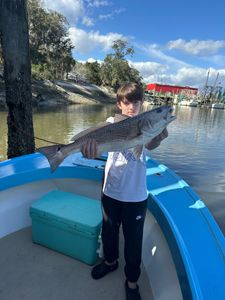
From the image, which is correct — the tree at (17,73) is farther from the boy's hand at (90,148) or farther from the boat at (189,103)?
the boat at (189,103)

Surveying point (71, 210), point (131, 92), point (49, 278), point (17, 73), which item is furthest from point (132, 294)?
point (17, 73)

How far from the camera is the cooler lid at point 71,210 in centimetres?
289

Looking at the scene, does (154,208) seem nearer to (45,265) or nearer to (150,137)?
(150,137)

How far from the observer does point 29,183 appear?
3543mm

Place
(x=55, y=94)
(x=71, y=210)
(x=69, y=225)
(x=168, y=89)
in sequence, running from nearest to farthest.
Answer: (x=69, y=225) → (x=71, y=210) → (x=55, y=94) → (x=168, y=89)

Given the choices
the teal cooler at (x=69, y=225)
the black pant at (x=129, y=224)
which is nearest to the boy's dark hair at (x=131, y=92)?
the black pant at (x=129, y=224)

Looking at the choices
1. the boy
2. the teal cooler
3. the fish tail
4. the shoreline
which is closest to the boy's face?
the boy

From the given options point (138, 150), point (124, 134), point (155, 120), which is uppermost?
point (155, 120)

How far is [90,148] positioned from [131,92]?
0.56m

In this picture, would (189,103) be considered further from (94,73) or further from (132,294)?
(132,294)

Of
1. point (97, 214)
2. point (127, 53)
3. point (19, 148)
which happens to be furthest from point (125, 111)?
point (127, 53)

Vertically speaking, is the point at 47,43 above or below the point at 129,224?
above

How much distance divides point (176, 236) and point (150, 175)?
4.57 ft

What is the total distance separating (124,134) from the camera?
209 cm
